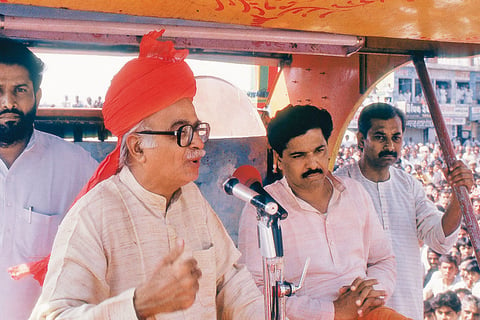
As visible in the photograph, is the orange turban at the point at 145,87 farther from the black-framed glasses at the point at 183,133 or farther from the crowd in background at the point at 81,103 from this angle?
the crowd in background at the point at 81,103

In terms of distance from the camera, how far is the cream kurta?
4.25 ft

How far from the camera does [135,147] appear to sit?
162 cm

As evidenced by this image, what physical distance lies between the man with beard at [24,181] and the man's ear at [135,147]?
2.52 ft

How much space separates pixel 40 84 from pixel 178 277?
4.85 feet

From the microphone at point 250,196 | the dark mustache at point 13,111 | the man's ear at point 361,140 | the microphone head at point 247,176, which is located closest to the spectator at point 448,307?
the man's ear at point 361,140

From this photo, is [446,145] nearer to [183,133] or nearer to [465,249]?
[183,133]

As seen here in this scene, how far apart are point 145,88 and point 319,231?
112 centimetres

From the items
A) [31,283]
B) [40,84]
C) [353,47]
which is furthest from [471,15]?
[31,283]

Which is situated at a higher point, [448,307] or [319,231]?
[319,231]

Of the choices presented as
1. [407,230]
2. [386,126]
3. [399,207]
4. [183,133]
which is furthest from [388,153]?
[183,133]

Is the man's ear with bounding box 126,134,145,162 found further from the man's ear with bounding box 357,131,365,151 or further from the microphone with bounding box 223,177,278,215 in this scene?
the man's ear with bounding box 357,131,365,151

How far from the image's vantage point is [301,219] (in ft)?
7.32

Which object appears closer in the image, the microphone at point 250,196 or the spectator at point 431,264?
the microphone at point 250,196

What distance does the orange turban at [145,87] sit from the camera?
1.58 metres
